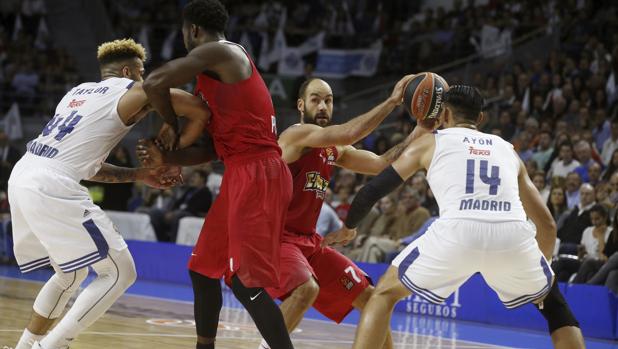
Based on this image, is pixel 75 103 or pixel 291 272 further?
pixel 291 272

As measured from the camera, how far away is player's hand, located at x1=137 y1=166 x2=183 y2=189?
19.7 ft

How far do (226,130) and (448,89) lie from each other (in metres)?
1.40

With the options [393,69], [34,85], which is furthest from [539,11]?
[34,85]

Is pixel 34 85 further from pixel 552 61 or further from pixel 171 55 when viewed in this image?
pixel 552 61

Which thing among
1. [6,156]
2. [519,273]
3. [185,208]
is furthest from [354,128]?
[6,156]

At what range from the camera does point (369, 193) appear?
18.2 feet

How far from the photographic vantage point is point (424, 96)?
19.3 ft

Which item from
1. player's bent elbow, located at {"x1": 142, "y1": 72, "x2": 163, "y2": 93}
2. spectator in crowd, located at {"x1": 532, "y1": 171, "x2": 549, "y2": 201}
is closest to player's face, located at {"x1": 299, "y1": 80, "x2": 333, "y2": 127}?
player's bent elbow, located at {"x1": 142, "y1": 72, "x2": 163, "y2": 93}

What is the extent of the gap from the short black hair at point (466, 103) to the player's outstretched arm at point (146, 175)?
1724 millimetres

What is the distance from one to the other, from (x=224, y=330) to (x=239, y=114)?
14.4 feet

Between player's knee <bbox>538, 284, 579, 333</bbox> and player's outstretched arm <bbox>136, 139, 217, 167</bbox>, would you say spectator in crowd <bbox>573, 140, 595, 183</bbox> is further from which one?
player's outstretched arm <bbox>136, 139, 217, 167</bbox>

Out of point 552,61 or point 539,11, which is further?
point 539,11

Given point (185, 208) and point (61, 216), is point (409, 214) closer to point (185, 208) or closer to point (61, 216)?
point (185, 208)

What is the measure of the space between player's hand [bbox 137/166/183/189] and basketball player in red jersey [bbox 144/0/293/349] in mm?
404
